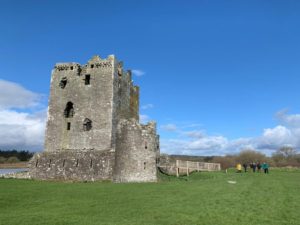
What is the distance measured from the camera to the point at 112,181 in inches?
1104

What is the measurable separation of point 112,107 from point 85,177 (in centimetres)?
714

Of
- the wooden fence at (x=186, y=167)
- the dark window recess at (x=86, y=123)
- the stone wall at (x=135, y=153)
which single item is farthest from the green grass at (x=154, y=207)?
the wooden fence at (x=186, y=167)

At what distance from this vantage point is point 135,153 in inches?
1148

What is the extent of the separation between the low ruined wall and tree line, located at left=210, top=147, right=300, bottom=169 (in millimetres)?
31746

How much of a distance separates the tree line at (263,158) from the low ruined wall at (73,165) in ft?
104

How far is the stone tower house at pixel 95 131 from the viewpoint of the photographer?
95.2 ft

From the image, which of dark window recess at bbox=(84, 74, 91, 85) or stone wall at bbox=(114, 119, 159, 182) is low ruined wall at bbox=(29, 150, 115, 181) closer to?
stone wall at bbox=(114, 119, 159, 182)

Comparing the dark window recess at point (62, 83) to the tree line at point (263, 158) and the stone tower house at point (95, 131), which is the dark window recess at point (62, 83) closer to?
the stone tower house at point (95, 131)

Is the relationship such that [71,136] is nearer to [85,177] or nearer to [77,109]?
[77,109]

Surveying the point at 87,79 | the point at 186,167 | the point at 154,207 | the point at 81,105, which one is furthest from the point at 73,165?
the point at 154,207

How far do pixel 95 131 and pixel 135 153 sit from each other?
5283mm

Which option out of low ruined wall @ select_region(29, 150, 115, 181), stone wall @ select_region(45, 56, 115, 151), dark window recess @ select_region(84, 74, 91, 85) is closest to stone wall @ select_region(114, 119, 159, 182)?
low ruined wall @ select_region(29, 150, 115, 181)

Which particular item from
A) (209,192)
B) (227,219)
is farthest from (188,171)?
(227,219)

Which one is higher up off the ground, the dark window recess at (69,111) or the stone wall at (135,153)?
the dark window recess at (69,111)
